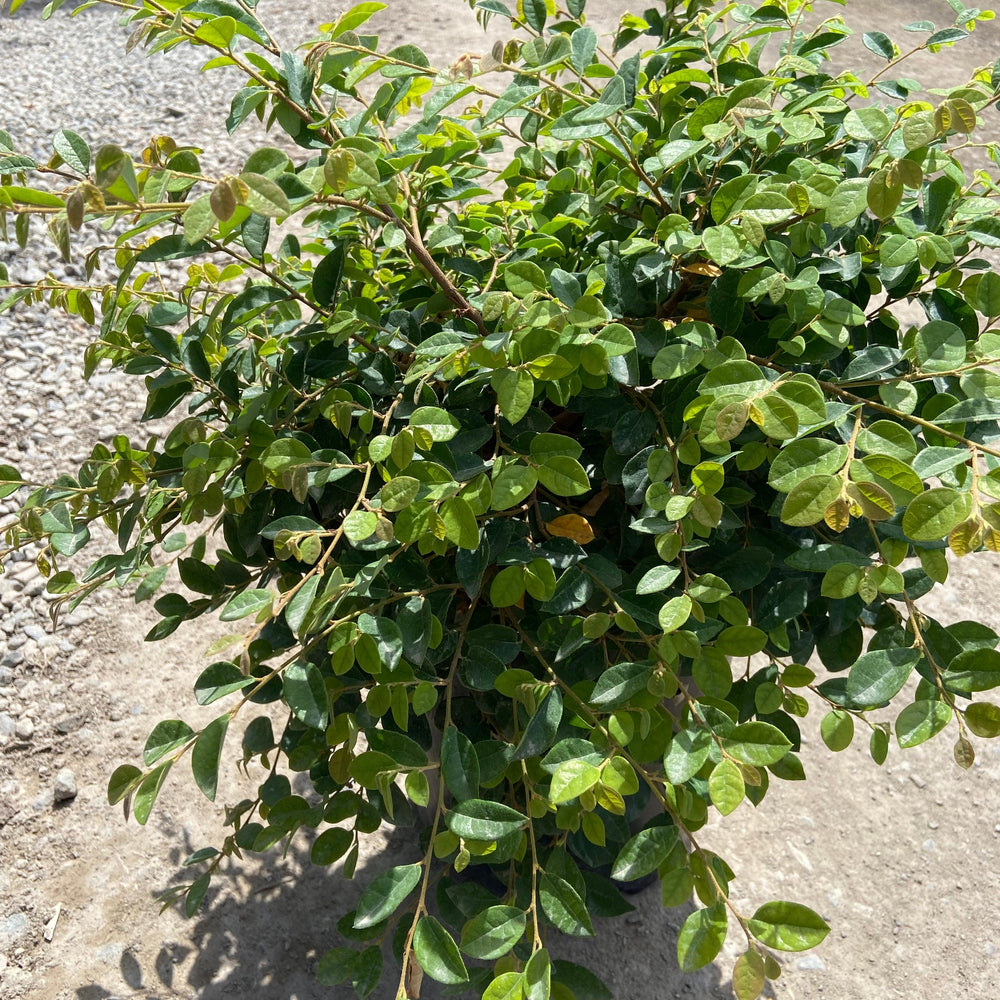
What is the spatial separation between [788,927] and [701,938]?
0.07 meters

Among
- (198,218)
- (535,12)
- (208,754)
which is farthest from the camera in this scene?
(535,12)

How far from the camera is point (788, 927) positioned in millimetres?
710

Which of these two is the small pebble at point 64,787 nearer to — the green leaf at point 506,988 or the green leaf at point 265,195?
the green leaf at point 506,988

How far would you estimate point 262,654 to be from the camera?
0.93 m

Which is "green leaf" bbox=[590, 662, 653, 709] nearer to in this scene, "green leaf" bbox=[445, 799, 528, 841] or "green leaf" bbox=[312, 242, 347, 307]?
"green leaf" bbox=[445, 799, 528, 841]

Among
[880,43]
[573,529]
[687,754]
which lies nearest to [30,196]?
[573,529]

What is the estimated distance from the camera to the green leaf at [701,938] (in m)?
0.71

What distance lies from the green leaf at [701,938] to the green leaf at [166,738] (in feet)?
1.45

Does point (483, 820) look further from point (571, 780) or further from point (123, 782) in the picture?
point (123, 782)

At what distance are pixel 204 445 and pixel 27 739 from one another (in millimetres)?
1228

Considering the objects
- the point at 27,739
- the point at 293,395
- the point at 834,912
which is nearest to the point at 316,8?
the point at 27,739

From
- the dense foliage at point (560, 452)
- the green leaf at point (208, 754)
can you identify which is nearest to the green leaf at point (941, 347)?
the dense foliage at point (560, 452)

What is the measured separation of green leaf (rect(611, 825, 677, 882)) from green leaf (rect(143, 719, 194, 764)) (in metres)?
0.39

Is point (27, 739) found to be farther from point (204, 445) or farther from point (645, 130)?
point (645, 130)
